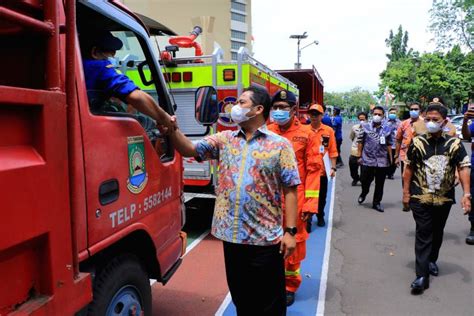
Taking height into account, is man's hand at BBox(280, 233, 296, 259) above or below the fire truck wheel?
above

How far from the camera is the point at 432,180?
4.13 metres

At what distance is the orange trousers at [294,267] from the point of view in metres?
3.74

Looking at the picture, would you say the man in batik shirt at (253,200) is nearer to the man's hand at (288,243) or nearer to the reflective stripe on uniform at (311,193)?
the man's hand at (288,243)

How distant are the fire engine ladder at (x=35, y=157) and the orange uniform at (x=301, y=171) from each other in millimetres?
2296

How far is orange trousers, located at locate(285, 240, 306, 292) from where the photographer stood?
374cm

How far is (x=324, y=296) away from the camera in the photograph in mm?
4039

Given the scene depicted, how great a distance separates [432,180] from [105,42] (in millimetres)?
3242

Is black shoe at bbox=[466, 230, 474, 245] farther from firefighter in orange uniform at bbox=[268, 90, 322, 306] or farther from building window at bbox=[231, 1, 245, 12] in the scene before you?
building window at bbox=[231, 1, 245, 12]

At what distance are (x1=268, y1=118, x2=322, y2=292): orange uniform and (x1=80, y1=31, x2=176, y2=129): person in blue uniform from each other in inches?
65.7

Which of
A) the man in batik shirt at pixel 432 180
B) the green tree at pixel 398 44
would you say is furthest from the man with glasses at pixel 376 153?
the green tree at pixel 398 44

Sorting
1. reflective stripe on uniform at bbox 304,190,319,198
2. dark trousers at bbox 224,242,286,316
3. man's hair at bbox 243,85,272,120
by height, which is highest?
man's hair at bbox 243,85,272,120

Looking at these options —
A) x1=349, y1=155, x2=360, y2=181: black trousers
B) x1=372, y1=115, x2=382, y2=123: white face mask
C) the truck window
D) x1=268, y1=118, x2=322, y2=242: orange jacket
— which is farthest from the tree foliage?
the truck window

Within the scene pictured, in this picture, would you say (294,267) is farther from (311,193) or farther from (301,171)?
(301,171)

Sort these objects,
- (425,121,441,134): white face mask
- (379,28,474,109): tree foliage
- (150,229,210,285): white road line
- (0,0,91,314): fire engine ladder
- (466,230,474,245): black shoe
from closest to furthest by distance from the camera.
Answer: (0,0,91,314): fire engine ladder < (425,121,441,134): white face mask < (150,229,210,285): white road line < (466,230,474,245): black shoe < (379,28,474,109): tree foliage
